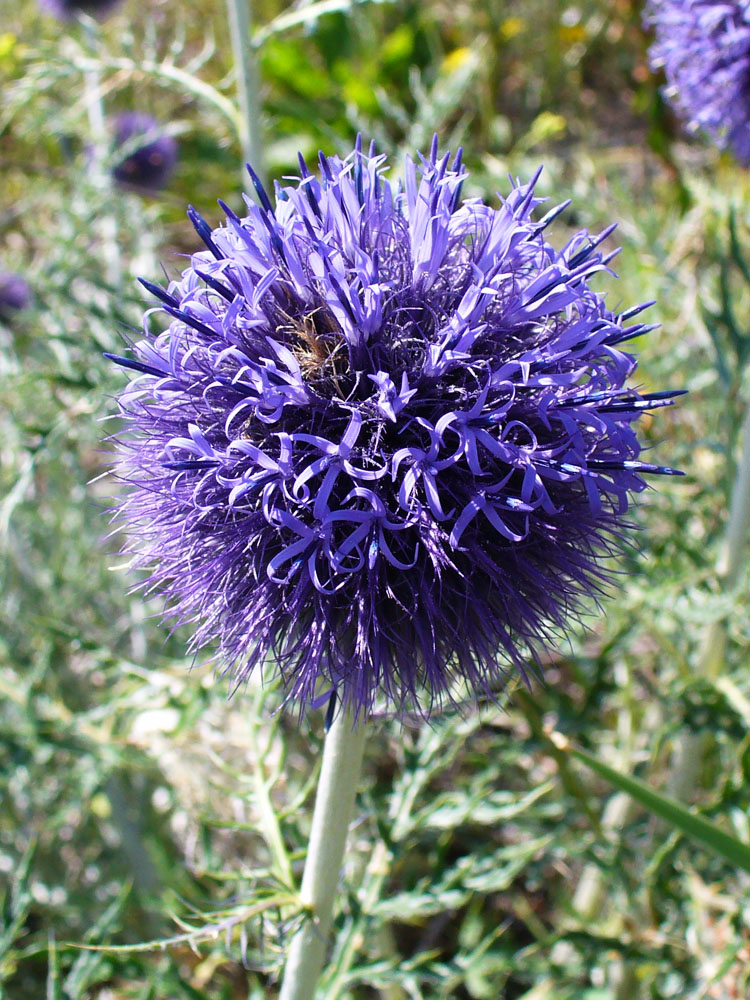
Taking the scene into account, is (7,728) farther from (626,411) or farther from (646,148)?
(646,148)

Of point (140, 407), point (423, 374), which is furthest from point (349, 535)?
point (140, 407)

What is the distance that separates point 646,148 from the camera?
4883 millimetres

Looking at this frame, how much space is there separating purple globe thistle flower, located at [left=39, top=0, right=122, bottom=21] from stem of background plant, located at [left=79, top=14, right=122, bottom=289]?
36cm

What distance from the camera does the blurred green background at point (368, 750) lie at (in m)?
1.53

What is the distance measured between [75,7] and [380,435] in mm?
3263

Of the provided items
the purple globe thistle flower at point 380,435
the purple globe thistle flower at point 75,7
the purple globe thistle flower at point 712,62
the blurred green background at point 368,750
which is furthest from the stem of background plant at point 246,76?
the purple globe thistle flower at point 75,7

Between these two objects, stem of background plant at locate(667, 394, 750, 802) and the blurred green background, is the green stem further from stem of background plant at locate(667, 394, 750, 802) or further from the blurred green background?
stem of background plant at locate(667, 394, 750, 802)

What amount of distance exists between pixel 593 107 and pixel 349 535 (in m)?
5.06

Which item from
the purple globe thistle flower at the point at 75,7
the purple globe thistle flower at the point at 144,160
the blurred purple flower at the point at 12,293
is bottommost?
the blurred purple flower at the point at 12,293

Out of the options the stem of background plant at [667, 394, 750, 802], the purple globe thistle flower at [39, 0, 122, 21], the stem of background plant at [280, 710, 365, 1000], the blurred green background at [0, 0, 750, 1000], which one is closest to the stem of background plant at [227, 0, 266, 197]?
the blurred green background at [0, 0, 750, 1000]

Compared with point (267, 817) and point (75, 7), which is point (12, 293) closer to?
point (75, 7)

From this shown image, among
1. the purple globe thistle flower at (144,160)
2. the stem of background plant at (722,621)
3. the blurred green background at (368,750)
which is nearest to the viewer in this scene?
the blurred green background at (368,750)

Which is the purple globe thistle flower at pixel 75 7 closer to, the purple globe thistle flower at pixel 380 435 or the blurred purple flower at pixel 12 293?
the blurred purple flower at pixel 12 293

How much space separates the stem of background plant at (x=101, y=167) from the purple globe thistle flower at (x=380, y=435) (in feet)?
4.54
